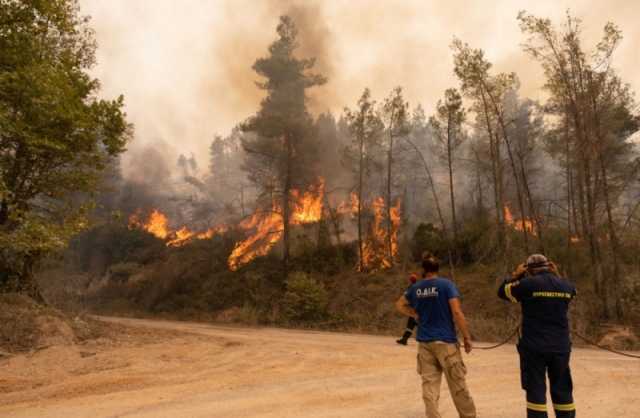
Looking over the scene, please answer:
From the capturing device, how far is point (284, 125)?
31391 mm

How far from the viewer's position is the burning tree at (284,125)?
101 ft

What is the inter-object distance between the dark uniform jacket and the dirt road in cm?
182

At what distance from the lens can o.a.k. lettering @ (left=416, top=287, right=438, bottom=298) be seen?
17.1 feet

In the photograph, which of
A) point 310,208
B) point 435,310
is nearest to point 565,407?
point 435,310

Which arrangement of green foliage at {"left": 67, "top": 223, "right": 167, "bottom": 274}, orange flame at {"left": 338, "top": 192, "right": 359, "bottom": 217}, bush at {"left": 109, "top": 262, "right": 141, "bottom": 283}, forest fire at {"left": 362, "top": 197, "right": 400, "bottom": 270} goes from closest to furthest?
1. forest fire at {"left": 362, "top": 197, "right": 400, "bottom": 270}
2. orange flame at {"left": 338, "top": 192, "right": 359, "bottom": 217}
3. bush at {"left": 109, "top": 262, "right": 141, "bottom": 283}
4. green foliage at {"left": 67, "top": 223, "right": 167, "bottom": 274}

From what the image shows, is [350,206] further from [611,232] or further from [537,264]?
[537,264]

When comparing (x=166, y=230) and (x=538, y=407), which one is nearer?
(x=538, y=407)

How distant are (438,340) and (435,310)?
37cm

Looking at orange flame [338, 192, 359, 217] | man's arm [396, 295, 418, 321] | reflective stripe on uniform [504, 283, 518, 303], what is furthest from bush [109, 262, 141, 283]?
reflective stripe on uniform [504, 283, 518, 303]

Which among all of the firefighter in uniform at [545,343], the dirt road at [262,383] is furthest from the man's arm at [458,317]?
the dirt road at [262,383]

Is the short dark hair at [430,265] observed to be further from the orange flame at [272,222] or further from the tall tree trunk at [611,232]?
the orange flame at [272,222]

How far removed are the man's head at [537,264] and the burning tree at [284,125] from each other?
24.8m

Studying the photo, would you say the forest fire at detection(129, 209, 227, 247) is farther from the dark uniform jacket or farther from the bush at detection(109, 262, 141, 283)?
the dark uniform jacket

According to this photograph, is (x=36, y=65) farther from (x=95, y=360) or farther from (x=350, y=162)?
(x=350, y=162)
